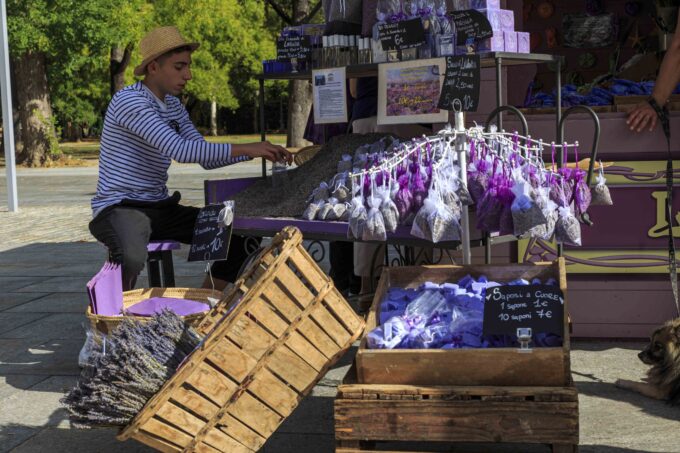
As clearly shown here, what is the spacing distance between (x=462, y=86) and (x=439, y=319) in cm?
110

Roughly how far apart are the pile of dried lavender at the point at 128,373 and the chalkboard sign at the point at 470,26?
1916 mm

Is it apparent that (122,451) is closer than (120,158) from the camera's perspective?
Yes

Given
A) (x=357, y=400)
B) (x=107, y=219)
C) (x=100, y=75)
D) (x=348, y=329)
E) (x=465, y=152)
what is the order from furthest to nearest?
1. (x=100, y=75)
2. (x=107, y=219)
3. (x=465, y=152)
4. (x=348, y=329)
5. (x=357, y=400)

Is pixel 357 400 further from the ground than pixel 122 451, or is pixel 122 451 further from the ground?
pixel 357 400

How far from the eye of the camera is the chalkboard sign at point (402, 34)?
185 inches

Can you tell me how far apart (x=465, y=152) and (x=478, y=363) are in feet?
3.24

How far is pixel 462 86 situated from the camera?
4301mm

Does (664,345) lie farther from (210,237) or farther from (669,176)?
(210,237)

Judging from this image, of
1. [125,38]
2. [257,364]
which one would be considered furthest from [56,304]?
[125,38]

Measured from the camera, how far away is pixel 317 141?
23.6ft

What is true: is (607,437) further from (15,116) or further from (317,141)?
(15,116)

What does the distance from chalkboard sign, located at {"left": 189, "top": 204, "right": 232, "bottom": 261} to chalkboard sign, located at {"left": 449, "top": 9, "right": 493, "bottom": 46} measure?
1486 millimetres

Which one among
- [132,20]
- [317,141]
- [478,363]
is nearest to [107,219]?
[317,141]

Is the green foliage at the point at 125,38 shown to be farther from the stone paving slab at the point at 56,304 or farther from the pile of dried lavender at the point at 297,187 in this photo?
the pile of dried lavender at the point at 297,187
